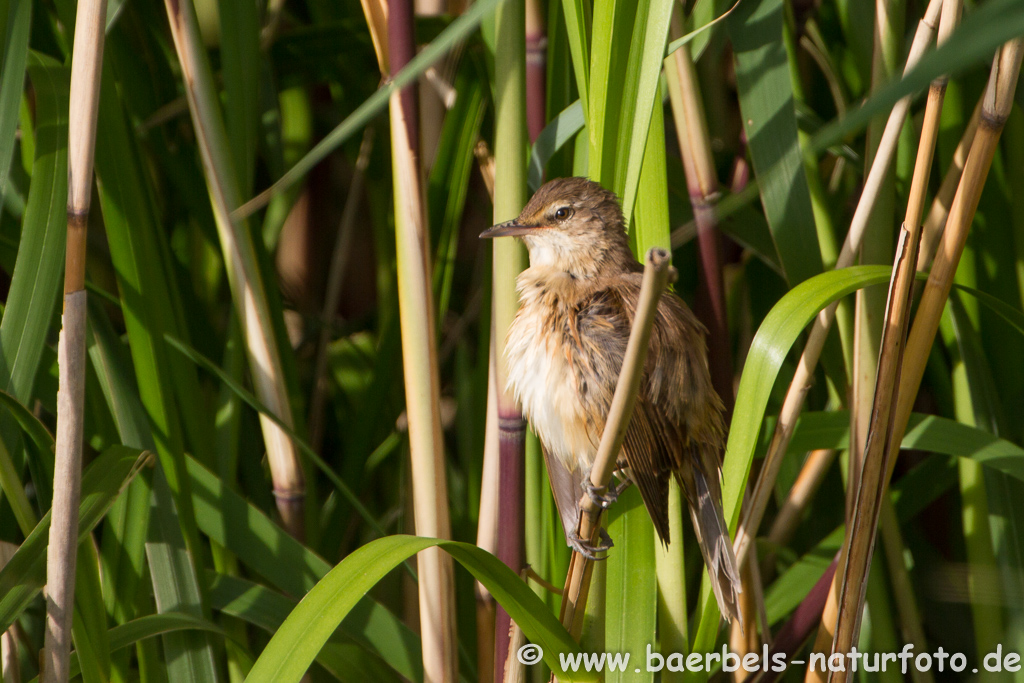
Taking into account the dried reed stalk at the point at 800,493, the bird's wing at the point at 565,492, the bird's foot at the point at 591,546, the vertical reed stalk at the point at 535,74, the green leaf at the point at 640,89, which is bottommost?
the bird's foot at the point at 591,546

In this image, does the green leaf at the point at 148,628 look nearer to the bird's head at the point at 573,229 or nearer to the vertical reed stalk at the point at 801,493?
the bird's head at the point at 573,229

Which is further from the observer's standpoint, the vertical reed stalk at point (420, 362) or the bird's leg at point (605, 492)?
the vertical reed stalk at point (420, 362)

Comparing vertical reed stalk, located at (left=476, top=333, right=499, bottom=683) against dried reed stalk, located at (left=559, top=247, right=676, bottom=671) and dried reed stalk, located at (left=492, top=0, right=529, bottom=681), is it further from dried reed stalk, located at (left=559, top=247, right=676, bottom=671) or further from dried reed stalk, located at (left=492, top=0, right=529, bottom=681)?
dried reed stalk, located at (left=559, top=247, right=676, bottom=671)

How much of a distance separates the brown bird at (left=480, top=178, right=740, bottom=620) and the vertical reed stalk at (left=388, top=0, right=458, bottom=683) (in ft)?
0.41

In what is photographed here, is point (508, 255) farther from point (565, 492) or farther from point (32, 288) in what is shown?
point (32, 288)

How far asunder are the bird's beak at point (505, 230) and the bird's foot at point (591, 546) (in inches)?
15.8

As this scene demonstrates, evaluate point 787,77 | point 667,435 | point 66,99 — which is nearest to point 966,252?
point 787,77

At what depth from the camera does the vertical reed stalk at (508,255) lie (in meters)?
1.05

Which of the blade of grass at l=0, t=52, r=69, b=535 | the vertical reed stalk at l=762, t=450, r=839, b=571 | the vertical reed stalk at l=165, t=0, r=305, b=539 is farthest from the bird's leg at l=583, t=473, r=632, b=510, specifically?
the blade of grass at l=0, t=52, r=69, b=535

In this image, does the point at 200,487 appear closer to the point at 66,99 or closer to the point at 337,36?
the point at 66,99

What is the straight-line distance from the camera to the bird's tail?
3.78 ft

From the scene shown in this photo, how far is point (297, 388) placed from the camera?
1539 mm

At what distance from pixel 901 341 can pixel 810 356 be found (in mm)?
251

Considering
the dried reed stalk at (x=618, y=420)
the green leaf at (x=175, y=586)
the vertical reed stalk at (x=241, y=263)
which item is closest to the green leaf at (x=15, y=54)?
the vertical reed stalk at (x=241, y=263)
